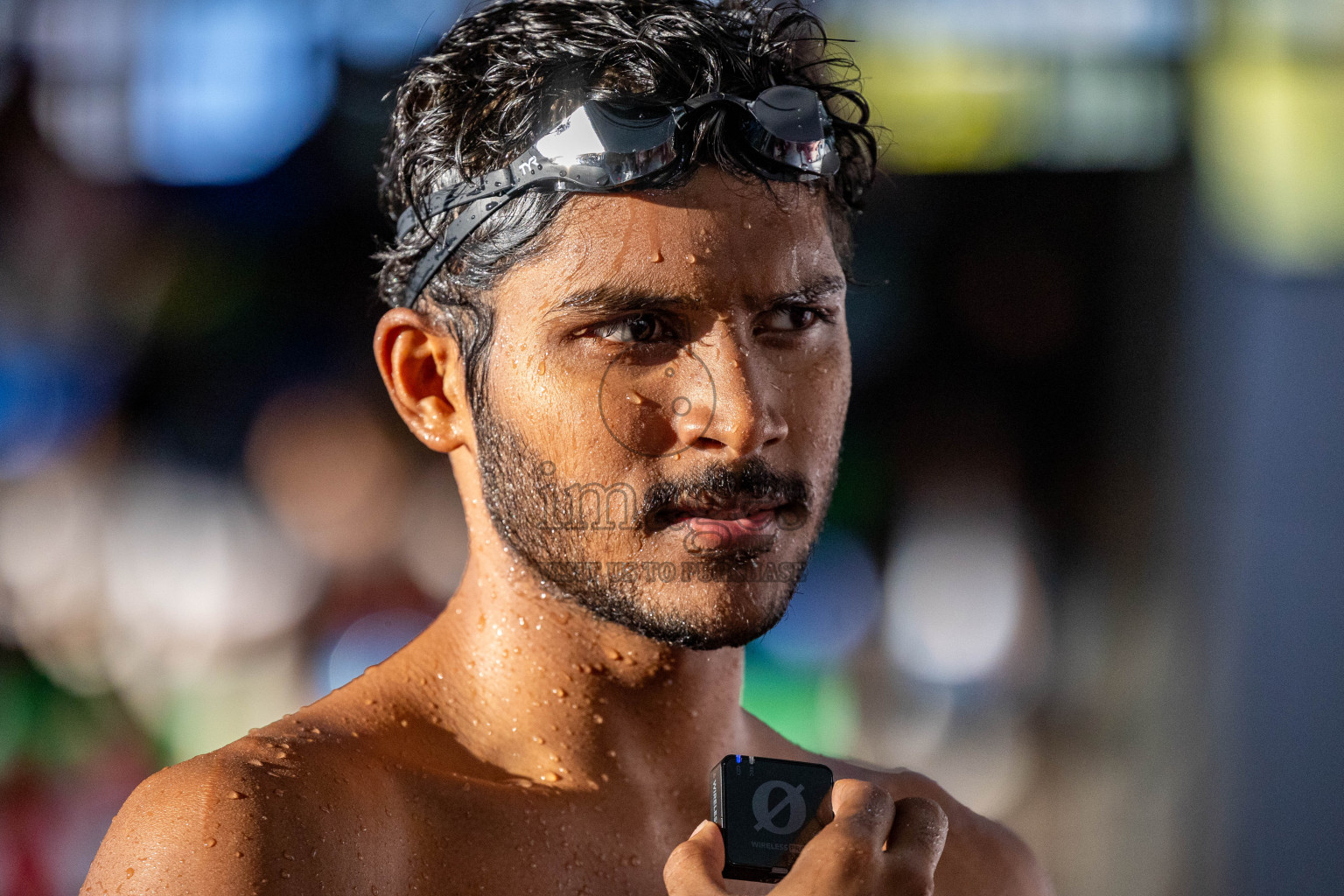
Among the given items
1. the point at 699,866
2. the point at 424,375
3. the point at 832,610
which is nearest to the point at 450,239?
the point at 424,375

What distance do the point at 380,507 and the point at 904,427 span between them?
A: 1.78m

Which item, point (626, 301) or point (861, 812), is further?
point (626, 301)

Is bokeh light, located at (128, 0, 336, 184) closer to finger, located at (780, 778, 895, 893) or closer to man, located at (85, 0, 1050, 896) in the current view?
man, located at (85, 0, 1050, 896)

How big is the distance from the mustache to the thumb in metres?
0.36

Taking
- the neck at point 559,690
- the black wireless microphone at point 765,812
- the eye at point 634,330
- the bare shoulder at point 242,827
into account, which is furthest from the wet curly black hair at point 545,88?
the black wireless microphone at point 765,812

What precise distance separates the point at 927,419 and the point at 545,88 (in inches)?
121

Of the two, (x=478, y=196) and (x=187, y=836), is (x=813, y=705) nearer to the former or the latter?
(x=478, y=196)

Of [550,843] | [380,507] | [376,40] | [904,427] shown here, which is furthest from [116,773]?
[550,843]

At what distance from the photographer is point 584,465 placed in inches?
55.6

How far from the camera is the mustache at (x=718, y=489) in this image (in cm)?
138

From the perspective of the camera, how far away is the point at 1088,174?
431 centimetres

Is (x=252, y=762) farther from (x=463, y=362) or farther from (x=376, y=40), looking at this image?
(x=376, y=40)

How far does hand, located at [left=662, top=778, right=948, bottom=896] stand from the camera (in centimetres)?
110

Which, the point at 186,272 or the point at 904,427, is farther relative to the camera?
the point at 904,427
